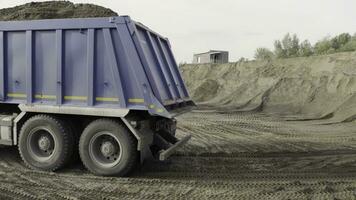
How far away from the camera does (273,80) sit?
83.3ft

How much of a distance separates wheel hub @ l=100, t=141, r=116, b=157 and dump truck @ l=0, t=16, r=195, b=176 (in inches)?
0.7

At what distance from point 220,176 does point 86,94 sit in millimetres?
2901

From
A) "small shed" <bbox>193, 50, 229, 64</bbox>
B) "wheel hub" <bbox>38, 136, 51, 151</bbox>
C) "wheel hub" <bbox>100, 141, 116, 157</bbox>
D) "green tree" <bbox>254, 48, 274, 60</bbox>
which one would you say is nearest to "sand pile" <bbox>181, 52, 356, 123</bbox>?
"small shed" <bbox>193, 50, 229, 64</bbox>

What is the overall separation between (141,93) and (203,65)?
1053 inches

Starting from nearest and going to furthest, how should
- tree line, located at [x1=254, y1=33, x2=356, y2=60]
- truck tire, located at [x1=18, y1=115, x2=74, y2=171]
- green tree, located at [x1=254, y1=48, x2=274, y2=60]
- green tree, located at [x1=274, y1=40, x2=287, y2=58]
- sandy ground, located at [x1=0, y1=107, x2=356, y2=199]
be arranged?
1. sandy ground, located at [x1=0, y1=107, x2=356, y2=199]
2. truck tire, located at [x1=18, y1=115, x2=74, y2=171]
3. tree line, located at [x1=254, y1=33, x2=356, y2=60]
4. green tree, located at [x1=274, y1=40, x2=287, y2=58]
5. green tree, located at [x1=254, y1=48, x2=274, y2=60]

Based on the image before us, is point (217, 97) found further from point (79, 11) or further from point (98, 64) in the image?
point (98, 64)

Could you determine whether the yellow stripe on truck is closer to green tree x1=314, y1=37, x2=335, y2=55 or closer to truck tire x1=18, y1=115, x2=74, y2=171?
truck tire x1=18, y1=115, x2=74, y2=171

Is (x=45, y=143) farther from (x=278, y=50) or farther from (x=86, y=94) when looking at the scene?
(x=278, y=50)

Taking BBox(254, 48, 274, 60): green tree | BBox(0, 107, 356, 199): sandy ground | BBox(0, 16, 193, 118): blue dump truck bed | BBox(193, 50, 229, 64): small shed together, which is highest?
BBox(254, 48, 274, 60): green tree

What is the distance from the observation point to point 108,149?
664 cm

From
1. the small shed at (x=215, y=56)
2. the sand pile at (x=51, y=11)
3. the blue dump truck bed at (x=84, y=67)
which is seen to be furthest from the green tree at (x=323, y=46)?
the blue dump truck bed at (x=84, y=67)

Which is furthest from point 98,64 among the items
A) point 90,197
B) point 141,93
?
point 90,197

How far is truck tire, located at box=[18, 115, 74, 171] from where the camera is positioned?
6.85 m

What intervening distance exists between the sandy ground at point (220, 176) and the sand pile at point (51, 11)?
3.46 m
